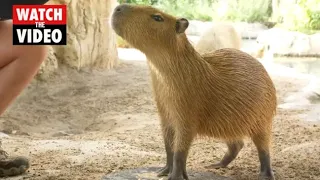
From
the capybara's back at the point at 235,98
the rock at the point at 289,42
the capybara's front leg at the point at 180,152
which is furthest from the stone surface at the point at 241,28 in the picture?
the capybara's front leg at the point at 180,152

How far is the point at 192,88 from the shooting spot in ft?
5.65

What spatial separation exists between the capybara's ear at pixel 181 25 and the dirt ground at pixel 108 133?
595 millimetres

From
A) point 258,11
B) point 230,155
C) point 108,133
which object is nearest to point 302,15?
point 258,11

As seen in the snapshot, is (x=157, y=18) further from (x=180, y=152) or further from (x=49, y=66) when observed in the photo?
(x=49, y=66)

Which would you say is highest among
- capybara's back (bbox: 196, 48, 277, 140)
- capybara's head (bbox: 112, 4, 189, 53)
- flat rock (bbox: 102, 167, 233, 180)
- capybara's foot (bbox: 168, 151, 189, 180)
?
capybara's head (bbox: 112, 4, 189, 53)

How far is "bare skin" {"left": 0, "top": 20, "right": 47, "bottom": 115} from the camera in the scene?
71.9 inches

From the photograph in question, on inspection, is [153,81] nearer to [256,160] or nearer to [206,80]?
[206,80]

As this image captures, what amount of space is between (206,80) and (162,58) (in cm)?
19

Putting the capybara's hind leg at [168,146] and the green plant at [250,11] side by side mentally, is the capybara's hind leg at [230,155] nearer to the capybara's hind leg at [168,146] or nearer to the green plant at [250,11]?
the capybara's hind leg at [168,146]

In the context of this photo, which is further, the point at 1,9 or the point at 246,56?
the point at 246,56

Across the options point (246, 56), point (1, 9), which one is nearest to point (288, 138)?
point (246, 56)

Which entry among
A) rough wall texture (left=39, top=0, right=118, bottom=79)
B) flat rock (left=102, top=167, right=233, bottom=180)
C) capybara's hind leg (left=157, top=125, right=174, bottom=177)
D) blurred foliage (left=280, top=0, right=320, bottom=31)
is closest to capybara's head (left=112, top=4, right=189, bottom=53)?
capybara's hind leg (left=157, top=125, right=174, bottom=177)

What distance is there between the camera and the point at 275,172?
2.05 meters

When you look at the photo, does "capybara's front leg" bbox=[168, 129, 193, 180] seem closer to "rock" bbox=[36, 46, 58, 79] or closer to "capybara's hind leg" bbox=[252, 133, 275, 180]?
"capybara's hind leg" bbox=[252, 133, 275, 180]
